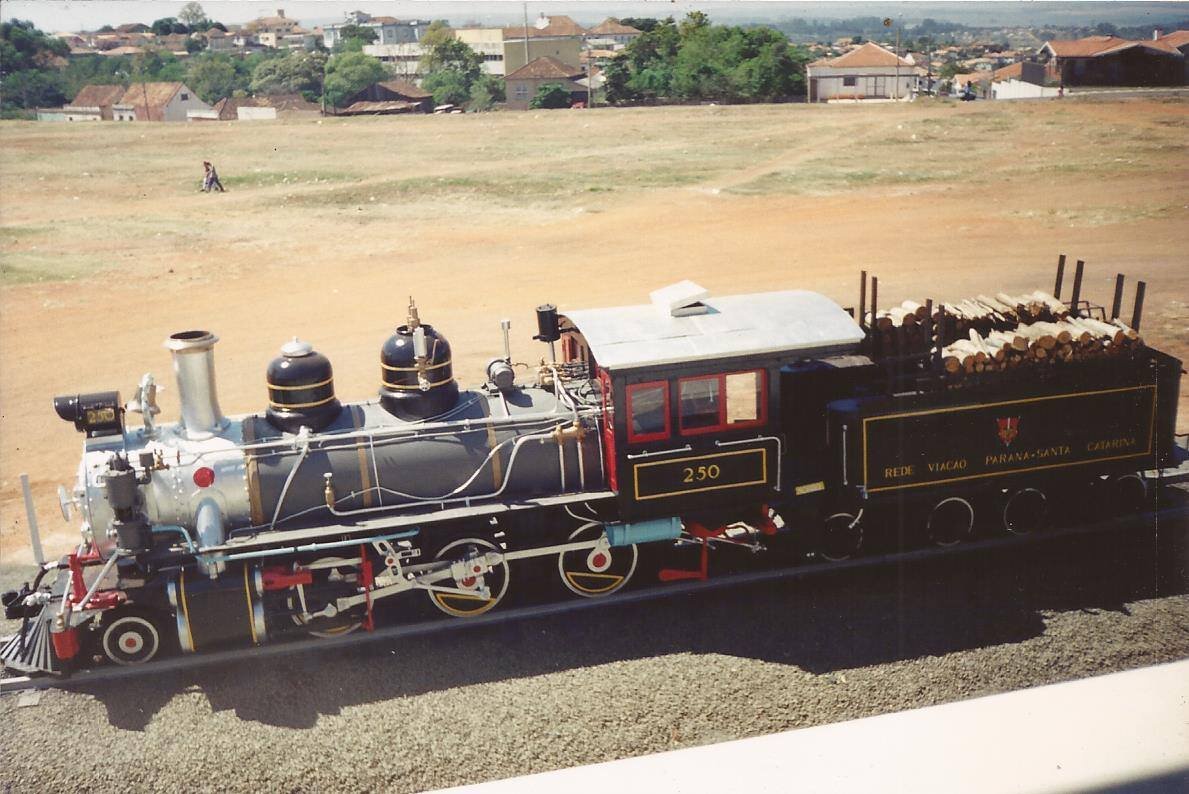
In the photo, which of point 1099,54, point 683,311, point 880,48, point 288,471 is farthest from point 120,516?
point 880,48

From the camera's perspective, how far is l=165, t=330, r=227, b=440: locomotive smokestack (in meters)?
11.1

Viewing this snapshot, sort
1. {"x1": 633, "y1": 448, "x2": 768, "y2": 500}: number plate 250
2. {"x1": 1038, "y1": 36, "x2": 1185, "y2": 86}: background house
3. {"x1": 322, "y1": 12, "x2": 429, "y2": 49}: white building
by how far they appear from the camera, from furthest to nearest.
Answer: {"x1": 322, "y1": 12, "x2": 429, "y2": 49}: white building → {"x1": 1038, "y1": 36, "x2": 1185, "y2": 86}: background house → {"x1": 633, "y1": 448, "x2": 768, "y2": 500}: number plate 250

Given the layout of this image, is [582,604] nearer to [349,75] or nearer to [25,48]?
[349,75]

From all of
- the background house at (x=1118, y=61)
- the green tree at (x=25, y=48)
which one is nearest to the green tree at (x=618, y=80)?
the background house at (x=1118, y=61)

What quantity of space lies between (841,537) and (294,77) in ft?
166

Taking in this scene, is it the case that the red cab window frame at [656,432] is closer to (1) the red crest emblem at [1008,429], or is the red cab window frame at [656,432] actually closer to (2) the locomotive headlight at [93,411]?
(1) the red crest emblem at [1008,429]

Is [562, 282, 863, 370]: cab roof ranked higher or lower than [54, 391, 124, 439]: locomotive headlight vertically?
higher

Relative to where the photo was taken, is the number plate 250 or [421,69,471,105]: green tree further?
[421,69,471,105]: green tree

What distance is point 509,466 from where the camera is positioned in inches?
446

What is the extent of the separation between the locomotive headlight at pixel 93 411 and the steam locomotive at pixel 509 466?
3 cm

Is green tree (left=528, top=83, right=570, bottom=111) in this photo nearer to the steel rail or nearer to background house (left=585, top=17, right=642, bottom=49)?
background house (left=585, top=17, right=642, bottom=49)

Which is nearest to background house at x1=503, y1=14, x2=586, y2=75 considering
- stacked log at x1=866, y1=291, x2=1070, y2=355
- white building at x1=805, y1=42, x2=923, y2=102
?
white building at x1=805, y1=42, x2=923, y2=102

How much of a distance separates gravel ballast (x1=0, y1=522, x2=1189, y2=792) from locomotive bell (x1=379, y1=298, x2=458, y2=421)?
2.53 m

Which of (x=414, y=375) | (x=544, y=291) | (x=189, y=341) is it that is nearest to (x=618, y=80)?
(x=544, y=291)
